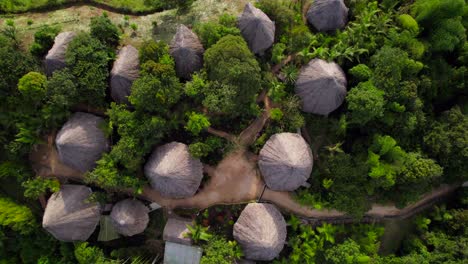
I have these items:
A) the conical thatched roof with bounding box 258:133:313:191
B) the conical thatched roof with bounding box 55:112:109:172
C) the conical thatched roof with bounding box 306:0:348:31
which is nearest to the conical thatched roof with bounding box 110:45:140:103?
the conical thatched roof with bounding box 55:112:109:172

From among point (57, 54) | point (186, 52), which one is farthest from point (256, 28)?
point (57, 54)

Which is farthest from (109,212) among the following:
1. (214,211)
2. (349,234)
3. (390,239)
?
(390,239)

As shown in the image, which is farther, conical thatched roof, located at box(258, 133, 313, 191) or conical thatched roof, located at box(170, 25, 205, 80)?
conical thatched roof, located at box(170, 25, 205, 80)

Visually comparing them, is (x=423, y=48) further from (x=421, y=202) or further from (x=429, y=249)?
(x=429, y=249)

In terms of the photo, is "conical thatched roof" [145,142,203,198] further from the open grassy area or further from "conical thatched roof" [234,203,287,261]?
the open grassy area

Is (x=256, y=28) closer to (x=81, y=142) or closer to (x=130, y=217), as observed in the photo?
(x=81, y=142)
